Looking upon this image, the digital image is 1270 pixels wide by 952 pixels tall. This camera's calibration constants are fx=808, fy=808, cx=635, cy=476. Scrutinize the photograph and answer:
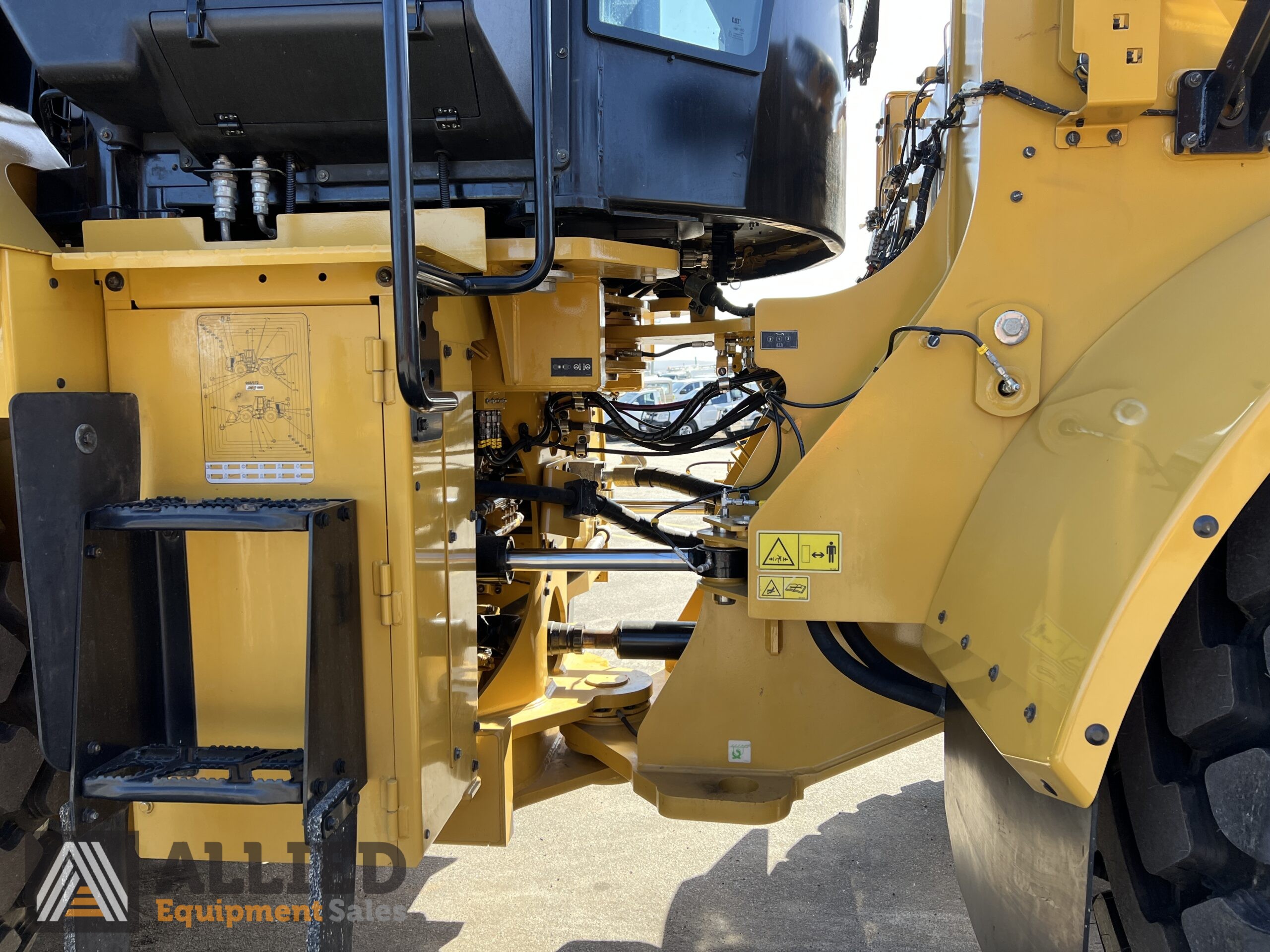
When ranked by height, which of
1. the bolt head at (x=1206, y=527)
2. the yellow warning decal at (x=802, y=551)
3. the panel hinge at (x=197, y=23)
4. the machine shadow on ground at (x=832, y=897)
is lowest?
the machine shadow on ground at (x=832, y=897)

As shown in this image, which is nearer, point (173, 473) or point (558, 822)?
point (173, 473)

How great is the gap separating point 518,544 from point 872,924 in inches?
63.7

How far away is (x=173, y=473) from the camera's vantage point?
1542 millimetres

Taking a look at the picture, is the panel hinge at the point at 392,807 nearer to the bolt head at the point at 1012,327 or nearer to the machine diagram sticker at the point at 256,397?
the machine diagram sticker at the point at 256,397

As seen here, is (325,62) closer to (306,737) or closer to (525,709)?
(306,737)

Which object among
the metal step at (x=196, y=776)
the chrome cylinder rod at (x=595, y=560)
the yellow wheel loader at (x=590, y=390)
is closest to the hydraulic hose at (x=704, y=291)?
the yellow wheel loader at (x=590, y=390)

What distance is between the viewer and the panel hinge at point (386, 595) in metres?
1.51

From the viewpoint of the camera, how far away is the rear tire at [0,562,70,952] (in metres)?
1.65

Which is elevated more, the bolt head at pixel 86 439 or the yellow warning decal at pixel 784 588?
the bolt head at pixel 86 439

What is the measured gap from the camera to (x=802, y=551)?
5.00 feet

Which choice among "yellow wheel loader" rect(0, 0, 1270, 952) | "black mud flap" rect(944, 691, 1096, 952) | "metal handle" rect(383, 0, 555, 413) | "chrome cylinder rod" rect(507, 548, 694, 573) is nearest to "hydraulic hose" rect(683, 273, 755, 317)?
"yellow wheel loader" rect(0, 0, 1270, 952)

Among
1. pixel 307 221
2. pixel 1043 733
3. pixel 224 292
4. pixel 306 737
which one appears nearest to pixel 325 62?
pixel 307 221

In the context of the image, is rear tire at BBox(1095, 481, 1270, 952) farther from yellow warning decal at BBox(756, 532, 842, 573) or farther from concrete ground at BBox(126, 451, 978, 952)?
concrete ground at BBox(126, 451, 978, 952)

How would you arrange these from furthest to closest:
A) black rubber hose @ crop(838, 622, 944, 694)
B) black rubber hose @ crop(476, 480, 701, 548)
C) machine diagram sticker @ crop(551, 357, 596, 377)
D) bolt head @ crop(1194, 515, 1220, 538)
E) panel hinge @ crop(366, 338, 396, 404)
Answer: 1. black rubber hose @ crop(476, 480, 701, 548)
2. machine diagram sticker @ crop(551, 357, 596, 377)
3. black rubber hose @ crop(838, 622, 944, 694)
4. panel hinge @ crop(366, 338, 396, 404)
5. bolt head @ crop(1194, 515, 1220, 538)
